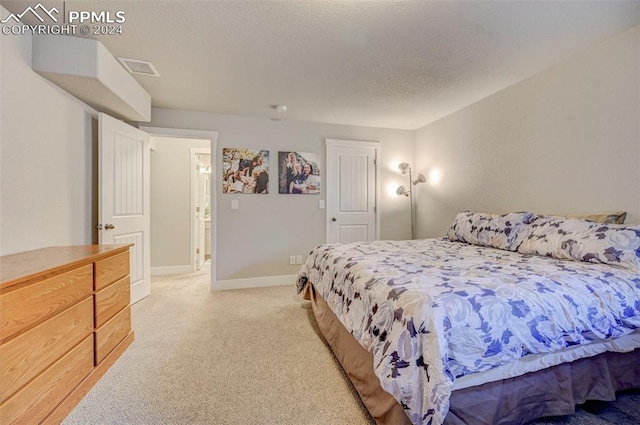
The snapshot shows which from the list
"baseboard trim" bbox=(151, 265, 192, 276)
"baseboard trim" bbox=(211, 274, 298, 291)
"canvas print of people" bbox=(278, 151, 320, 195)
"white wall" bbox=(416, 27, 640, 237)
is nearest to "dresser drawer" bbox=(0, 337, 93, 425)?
"baseboard trim" bbox=(211, 274, 298, 291)

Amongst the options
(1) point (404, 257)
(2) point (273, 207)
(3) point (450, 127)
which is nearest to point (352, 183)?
(2) point (273, 207)

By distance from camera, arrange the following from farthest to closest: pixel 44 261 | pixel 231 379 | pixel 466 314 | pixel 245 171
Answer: pixel 245 171, pixel 231 379, pixel 44 261, pixel 466 314

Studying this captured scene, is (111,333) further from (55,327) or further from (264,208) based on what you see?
(264,208)

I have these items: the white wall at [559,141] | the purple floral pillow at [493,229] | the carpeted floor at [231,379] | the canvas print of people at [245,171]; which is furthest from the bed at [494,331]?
the canvas print of people at [245,171]

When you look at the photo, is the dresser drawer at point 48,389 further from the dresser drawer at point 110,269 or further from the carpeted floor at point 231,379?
the dresser drawer at point 110,269

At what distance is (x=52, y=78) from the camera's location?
200cm

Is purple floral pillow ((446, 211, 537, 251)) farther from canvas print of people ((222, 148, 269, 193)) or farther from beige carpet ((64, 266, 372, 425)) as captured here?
canvas print of people ((222, 148, 269, 193))

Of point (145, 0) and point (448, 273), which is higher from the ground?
point (145, 0)

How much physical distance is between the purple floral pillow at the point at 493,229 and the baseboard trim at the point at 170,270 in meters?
4.00

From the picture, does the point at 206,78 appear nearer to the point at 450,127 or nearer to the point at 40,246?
the point at 40,246

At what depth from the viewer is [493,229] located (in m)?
2.50

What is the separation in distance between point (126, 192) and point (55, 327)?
183 cm

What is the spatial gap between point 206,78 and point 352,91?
1460 millimetres

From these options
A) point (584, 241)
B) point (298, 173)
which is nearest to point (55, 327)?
point (298, 173)
